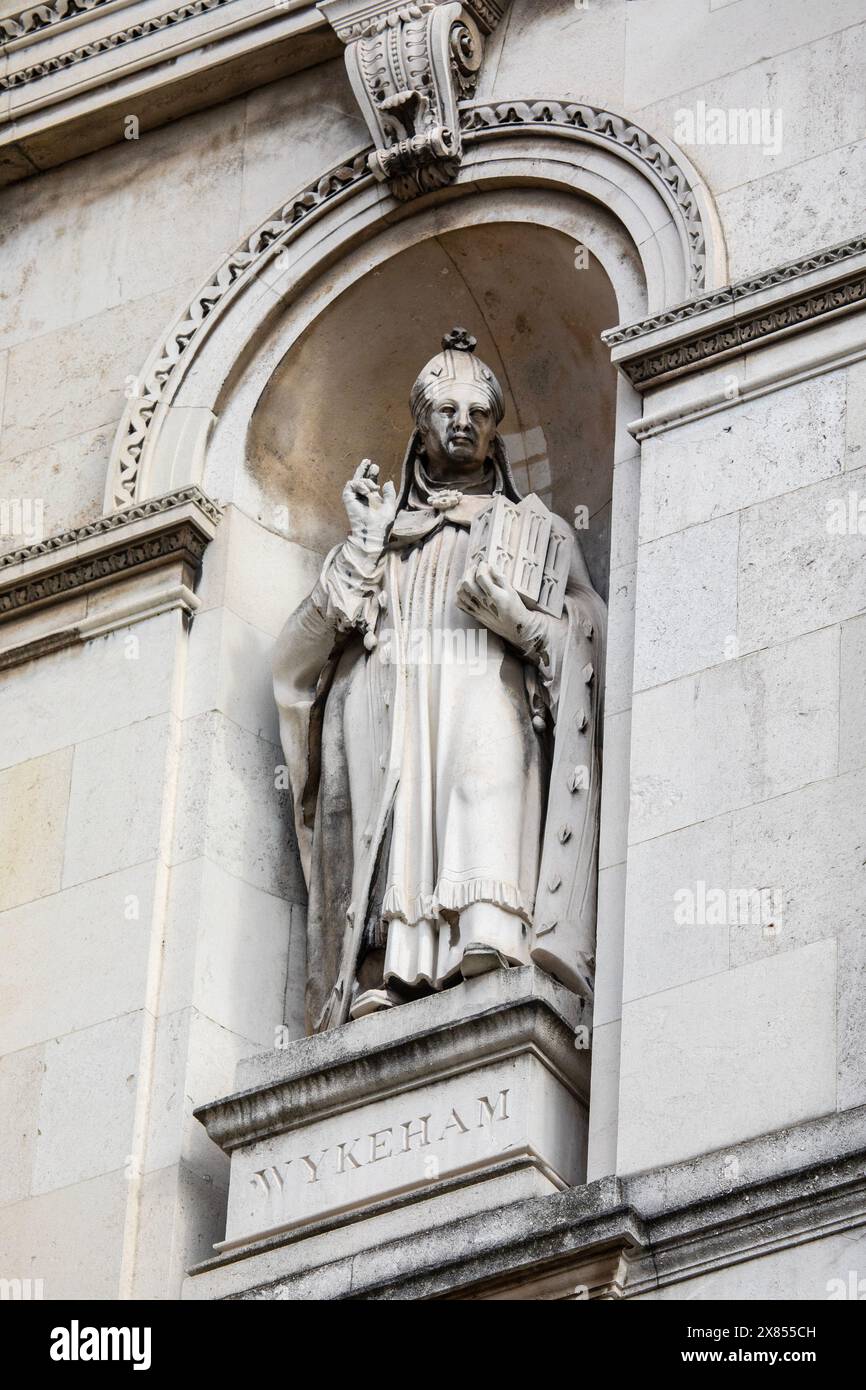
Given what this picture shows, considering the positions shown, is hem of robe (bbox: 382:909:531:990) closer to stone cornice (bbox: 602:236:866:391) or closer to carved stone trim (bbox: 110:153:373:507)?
stone cornice (bbox: 602:236:866:391)

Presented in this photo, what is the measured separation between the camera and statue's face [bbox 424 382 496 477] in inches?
521

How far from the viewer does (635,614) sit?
39.7 feet

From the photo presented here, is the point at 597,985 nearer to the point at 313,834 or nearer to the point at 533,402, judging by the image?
the point at 313,834

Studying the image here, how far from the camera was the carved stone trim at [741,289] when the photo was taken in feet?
Answer: 40.4

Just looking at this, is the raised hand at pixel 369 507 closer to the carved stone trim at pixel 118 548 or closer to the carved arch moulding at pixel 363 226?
the carved stone trim at pixel 118 548

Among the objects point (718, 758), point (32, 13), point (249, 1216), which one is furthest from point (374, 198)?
point (249, 1216)

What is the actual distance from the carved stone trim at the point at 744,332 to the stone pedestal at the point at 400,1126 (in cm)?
222

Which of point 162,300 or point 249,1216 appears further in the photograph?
point 162,300

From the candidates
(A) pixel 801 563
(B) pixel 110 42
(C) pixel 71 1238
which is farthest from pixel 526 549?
(B) pixel 110 42

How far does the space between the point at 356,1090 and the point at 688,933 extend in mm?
1214

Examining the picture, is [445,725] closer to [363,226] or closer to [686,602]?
[686,602]

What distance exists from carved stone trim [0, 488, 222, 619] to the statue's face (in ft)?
2.90

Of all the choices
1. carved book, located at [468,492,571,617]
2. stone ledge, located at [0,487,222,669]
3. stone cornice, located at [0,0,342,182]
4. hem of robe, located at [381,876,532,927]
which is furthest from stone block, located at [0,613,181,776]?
stone cornice, located at [0,0,342,182]

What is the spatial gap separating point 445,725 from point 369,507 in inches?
42.5
